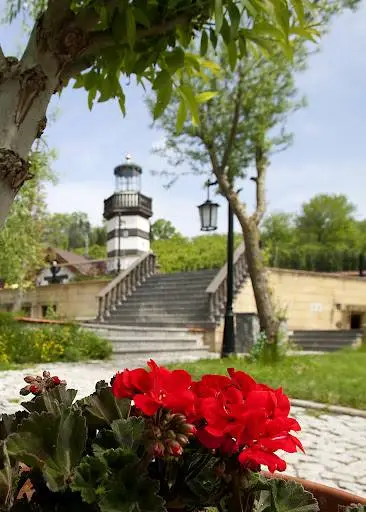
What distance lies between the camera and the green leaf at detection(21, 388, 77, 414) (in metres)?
1.08

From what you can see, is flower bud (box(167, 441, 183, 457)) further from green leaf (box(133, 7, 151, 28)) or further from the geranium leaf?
green leaf (box(133, 7, 151, 28))

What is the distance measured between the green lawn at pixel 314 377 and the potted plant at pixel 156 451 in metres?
6.30

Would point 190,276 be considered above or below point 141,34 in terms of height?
below

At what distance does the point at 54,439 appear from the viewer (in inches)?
37.9

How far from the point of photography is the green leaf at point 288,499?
1037mm

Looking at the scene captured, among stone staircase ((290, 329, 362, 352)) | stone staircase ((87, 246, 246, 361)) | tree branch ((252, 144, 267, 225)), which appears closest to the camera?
tree branch ((252, 144, 267, 225))

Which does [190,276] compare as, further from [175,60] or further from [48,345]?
[175,60]

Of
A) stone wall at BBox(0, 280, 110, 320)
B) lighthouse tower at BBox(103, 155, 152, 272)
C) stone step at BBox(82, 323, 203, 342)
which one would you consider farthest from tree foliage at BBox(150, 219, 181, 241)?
stone step at BBox(82, 323, 203, 342)

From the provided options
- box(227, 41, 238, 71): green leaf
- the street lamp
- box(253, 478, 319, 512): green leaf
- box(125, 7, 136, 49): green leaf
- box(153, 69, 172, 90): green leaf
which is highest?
the street lamp

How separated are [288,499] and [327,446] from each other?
4.16 m

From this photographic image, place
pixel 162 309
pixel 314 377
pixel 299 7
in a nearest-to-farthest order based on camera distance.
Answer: pixel 299 7
pixel 314 377
pixel 162 309

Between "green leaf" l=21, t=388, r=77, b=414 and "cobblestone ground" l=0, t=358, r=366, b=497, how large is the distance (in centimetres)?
289

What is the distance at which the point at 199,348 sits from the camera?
659 inches

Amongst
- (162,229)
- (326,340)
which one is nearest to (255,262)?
(326,340)
